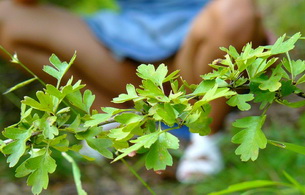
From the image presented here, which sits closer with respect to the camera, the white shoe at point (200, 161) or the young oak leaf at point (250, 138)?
the young oak leaf at point (250, 138)

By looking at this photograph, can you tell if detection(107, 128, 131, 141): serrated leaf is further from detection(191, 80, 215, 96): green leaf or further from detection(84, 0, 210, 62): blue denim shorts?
detection(84, 0, 210, 62): blue denim shorts

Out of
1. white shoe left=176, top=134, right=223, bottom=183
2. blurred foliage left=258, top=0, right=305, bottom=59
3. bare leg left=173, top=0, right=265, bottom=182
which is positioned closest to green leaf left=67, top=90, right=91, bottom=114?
bare leg left=173, top=0, right=265, bottom=182

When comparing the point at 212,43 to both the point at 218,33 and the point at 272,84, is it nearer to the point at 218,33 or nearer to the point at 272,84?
the point at 218,33

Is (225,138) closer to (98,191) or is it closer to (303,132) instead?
(303,132)

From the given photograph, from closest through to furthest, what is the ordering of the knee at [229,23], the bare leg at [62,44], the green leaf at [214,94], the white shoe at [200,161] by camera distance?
the green leaf at [214,94]
the knee at [229,23]
the white shoe at [200,161]
the bare leg at [62,44]

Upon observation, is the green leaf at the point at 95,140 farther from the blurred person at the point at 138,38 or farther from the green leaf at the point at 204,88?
the blurred person at the point at 138,38

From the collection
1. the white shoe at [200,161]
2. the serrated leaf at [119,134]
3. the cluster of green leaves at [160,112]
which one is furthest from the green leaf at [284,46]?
the white shoe at [200,161]
